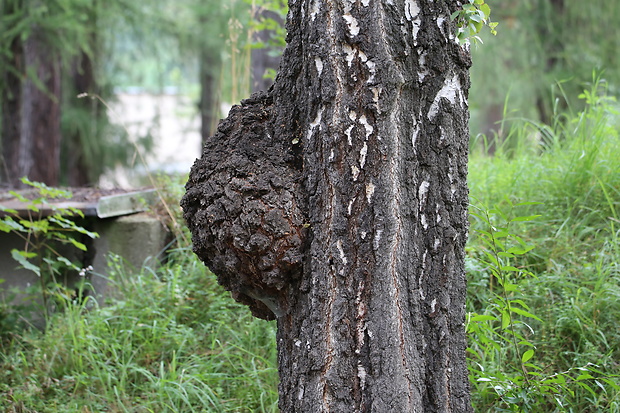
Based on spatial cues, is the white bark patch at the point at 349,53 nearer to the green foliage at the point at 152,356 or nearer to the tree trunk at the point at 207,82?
the green foliage at the point at 152,356

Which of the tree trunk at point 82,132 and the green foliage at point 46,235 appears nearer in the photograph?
the green foliage at point 46,235

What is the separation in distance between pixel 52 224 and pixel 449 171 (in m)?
3.20

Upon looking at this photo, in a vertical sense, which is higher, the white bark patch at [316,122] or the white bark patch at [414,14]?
the white bark patch at [414,14]

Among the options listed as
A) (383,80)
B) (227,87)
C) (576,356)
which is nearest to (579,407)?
(576,356)

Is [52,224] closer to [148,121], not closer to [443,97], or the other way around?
[443,97]

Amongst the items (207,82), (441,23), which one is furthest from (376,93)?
(207,82)

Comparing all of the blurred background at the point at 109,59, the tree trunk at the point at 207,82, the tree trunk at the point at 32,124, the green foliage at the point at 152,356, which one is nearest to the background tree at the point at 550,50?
the blurred background at the point at 109,59

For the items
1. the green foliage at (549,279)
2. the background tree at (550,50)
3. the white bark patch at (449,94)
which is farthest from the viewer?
the background tree at (550,50)

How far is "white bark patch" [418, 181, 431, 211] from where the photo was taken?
1.87 metres

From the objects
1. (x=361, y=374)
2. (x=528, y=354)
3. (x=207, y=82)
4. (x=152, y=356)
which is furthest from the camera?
(x=207, y=82)

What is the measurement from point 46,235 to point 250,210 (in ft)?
9.05

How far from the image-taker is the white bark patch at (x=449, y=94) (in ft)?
6.19

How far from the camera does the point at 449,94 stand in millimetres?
1904

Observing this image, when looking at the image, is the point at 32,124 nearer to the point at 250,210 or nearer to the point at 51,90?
the point at 51,90
